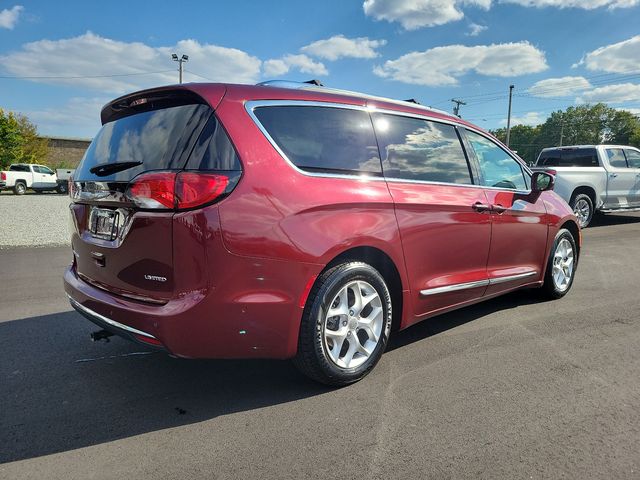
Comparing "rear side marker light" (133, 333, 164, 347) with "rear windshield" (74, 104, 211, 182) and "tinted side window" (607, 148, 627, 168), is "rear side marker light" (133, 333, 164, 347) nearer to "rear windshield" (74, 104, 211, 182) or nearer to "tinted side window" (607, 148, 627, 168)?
"rear windshield" (74, 104, 211, 182)

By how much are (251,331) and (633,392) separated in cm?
240

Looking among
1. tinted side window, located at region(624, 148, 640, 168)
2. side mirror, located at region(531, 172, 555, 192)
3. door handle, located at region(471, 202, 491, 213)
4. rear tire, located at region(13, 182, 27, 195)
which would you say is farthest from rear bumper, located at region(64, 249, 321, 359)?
rear tire, located at region(13, 182, 27, 195)

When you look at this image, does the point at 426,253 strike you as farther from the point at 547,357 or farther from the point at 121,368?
the point at 121,368

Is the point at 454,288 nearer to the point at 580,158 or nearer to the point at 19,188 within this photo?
the point at 580,158

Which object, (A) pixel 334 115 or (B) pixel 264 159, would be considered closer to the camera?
(B) pixel 264 159

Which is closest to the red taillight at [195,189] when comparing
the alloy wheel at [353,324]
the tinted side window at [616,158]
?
the alloy wheel at [353,324]

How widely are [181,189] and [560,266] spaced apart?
13.9ft

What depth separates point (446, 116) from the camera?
3951 mm

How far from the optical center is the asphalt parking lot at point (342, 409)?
7.33ft

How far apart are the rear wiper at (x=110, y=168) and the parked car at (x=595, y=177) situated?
Answer: 394 inches

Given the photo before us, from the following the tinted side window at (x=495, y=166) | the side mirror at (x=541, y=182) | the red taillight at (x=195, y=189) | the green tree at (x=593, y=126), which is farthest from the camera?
the green tree at (x=593, y=126)

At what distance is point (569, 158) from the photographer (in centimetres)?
1212

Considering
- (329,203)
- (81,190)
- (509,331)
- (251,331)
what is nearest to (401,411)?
(251,331)

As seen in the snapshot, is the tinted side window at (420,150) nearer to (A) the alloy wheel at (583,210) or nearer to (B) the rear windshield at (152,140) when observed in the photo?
(B) the rear windshield at (152,140)
